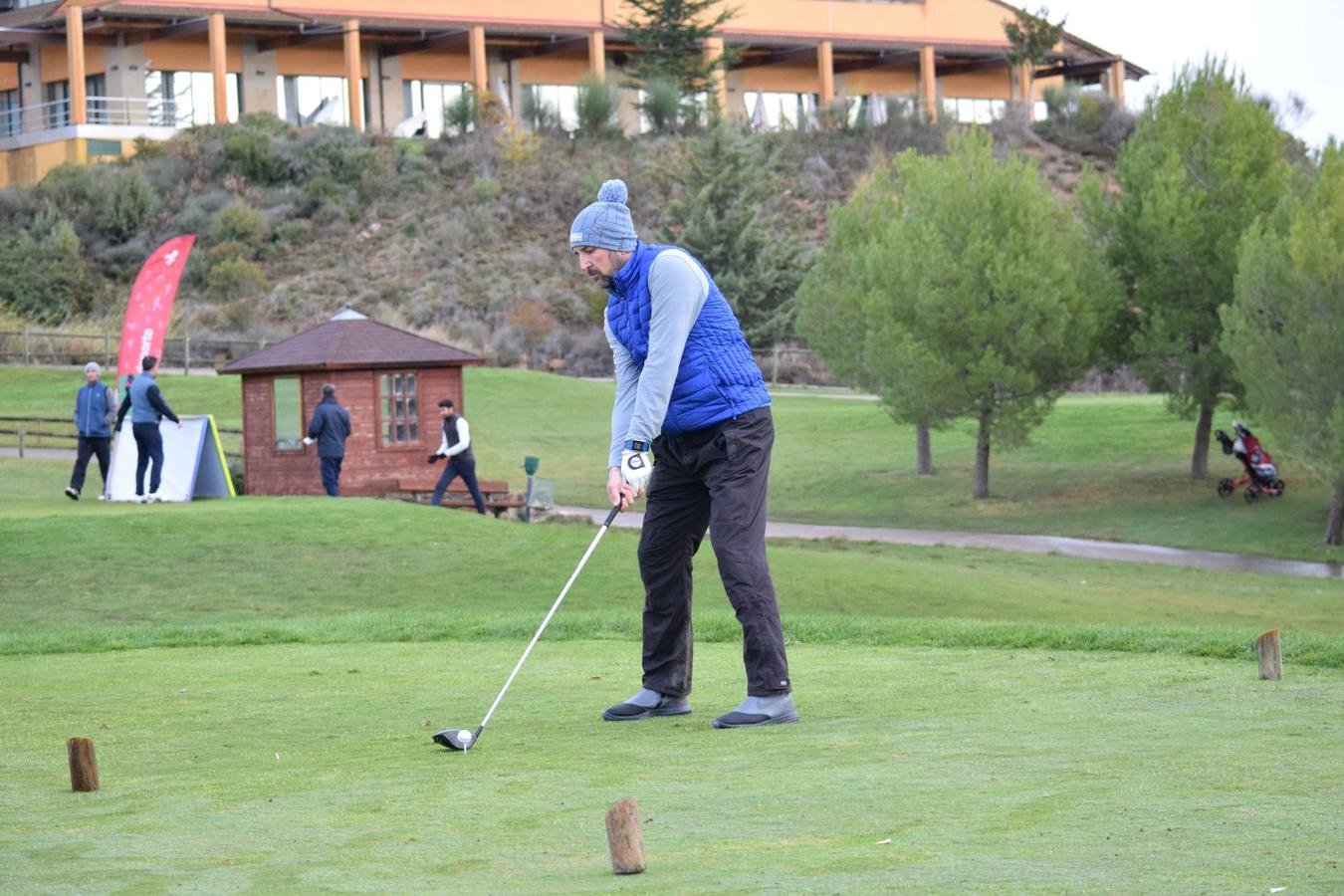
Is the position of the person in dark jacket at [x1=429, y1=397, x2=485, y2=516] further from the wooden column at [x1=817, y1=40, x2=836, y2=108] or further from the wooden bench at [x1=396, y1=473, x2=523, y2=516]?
the wooden column at [x1=817, y1=40, x2=836, y2=108]

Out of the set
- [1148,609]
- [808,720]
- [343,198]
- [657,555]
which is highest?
[343,198]

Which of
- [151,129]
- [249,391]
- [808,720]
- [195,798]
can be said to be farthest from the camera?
[151,129]

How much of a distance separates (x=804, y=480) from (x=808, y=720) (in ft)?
111

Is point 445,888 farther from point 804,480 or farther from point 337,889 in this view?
point 804,480

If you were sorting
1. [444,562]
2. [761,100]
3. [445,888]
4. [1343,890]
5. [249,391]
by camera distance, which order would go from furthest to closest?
[761,100], [249,391], [444,562], [445,888], [1343,890]

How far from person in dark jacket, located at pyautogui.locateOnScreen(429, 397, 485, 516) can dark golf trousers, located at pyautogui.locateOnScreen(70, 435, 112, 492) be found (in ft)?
16.1

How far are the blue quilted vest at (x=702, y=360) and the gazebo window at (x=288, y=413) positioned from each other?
2507 centimetres

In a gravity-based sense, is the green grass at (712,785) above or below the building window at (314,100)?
below

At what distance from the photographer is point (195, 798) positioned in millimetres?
5941

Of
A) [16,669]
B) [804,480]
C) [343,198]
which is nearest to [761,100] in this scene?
[343,198]

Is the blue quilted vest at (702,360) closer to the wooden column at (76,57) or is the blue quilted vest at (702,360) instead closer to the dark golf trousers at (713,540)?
the dark golf trousers at (713,540)

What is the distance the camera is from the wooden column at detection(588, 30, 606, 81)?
7938cm

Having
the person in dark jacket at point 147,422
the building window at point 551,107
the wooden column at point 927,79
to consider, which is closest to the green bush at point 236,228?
the building window at point 551,107

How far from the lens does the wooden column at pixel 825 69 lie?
83.8 metres
